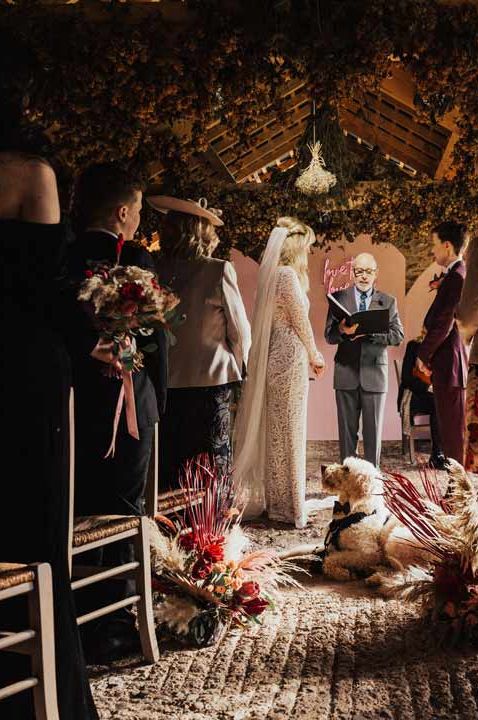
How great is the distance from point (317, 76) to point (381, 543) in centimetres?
229

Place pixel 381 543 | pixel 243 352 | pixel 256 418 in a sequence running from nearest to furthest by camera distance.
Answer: pixel 381 543 < pixel 243 352 < pixel 256 418

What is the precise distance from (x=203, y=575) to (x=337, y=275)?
8819mm

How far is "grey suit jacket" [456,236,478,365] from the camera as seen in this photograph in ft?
11.1

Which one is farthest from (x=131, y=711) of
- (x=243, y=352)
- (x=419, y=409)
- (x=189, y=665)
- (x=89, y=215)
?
(x=419, y=409)

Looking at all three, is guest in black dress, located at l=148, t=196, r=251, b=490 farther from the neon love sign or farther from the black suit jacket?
the neon love sign

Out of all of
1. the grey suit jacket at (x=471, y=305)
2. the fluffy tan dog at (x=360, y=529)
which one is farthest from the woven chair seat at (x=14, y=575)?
the fluffy tan dog at (x=360, y=529)

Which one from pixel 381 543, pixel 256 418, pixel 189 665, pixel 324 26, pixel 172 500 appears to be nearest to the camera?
pixel 189 665

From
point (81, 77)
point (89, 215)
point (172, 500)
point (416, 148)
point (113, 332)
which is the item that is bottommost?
point (172, 500)

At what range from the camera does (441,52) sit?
3926mm

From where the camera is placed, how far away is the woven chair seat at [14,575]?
6.44 ft

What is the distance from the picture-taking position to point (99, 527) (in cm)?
268

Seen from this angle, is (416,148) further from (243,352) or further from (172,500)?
(172,500)

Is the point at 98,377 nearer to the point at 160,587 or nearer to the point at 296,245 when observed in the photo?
the point at 160,587

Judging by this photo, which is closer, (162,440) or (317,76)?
(317,76)
